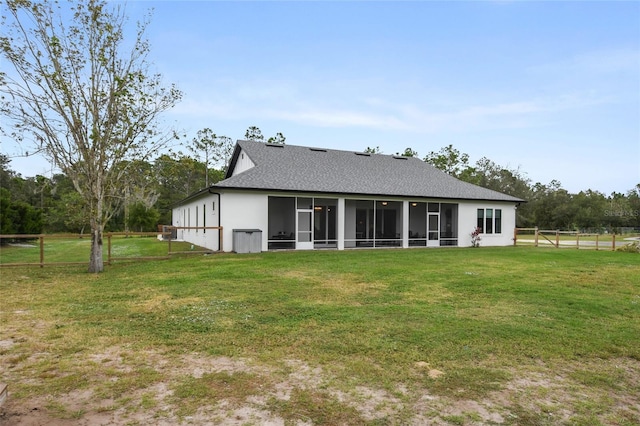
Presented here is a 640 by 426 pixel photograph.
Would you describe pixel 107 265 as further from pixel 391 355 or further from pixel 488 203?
pixel 488 203

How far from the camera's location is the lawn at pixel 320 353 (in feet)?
9.91

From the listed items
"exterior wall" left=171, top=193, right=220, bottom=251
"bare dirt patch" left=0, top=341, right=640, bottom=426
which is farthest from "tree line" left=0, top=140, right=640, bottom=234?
"bare dirt patch" left=0, top=341, right=640, bottom=426

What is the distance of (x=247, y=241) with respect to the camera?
16094mm

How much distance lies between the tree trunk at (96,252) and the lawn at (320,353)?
2.20 meters

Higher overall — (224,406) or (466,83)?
(466,83)

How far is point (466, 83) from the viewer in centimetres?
1986

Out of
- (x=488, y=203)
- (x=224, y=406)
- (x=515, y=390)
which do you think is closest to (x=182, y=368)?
(x=224, y=406)

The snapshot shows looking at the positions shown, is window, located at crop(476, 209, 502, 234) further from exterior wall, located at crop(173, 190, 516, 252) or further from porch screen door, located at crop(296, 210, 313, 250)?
porch screen door, located at crop(296, 210, 313, 250)

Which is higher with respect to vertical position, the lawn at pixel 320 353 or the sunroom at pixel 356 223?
the sunroom at pixel 356 223

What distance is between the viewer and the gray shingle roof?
17812mm

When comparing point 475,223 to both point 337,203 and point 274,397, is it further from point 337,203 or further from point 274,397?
point 274,397

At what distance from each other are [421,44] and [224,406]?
58.5 feet

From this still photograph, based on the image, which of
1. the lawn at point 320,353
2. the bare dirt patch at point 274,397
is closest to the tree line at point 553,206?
the lawn at point 320,353

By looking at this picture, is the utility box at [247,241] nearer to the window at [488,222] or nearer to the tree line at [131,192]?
the tree line at [131,192]
